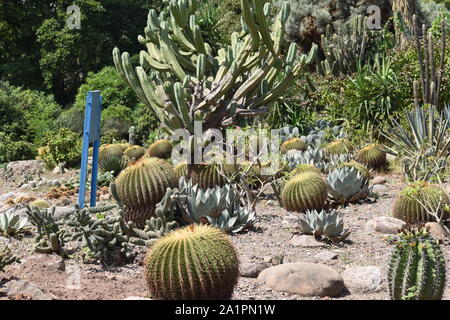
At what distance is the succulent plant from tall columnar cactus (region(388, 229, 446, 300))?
3832 mm

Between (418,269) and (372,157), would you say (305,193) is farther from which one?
(418,269)

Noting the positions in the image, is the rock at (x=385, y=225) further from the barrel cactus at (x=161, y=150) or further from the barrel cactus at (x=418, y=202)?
the barrel cactus at (x=161, y=150)

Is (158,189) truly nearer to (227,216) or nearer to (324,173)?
(227,216)

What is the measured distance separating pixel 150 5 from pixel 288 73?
60.1 ft

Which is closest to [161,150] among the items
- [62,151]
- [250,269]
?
[62,151]

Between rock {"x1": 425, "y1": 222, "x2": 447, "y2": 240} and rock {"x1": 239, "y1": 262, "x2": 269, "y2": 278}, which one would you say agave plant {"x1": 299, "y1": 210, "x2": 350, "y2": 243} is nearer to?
rock {"x1": 425, "y1": 222, "x2": 447, "y2": 240}

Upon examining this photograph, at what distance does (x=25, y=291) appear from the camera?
4.49 m

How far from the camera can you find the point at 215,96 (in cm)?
1050

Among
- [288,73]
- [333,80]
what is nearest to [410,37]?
[333,80]

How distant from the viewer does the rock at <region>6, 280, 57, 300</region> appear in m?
4.44

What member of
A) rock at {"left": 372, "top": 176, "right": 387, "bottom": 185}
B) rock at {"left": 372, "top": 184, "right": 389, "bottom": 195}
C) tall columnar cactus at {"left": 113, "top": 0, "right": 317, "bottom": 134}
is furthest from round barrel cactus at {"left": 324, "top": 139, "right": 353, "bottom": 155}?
rock at {"left": 372, "top": 184, "right": 389, "bottom": 195}

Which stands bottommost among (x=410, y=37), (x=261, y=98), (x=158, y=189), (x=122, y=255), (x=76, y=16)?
(x=122, y=255)

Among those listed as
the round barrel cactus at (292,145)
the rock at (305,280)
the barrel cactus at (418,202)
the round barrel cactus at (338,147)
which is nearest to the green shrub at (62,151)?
the round barrel cactus at (292,145)

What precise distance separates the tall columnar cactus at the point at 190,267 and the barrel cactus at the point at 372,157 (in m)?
6.47
